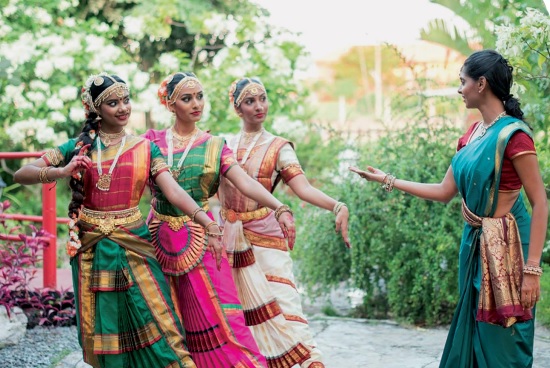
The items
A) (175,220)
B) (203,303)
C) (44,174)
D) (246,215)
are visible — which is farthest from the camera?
(246,215)

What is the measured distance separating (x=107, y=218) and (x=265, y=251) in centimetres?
109

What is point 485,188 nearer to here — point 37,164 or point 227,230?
point 227,230

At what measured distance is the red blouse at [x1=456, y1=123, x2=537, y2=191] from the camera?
11.4 feet

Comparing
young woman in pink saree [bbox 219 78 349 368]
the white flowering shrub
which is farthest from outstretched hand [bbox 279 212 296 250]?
the white flowering shrub

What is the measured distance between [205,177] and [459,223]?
2.91m

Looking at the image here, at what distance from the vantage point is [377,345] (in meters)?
6.04

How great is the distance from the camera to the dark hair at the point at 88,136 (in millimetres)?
4055

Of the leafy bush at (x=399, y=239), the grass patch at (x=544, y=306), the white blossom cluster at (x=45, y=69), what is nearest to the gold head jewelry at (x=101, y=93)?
the leafy bush at (x=399, y=239)

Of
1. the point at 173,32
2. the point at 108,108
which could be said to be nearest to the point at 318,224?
the point at 108,108

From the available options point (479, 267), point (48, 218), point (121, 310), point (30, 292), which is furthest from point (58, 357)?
point (479, 267)

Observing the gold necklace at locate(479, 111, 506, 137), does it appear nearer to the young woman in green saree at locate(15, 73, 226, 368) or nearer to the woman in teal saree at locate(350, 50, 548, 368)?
the woman in teal saree at locate(350, 50, 548, 368)

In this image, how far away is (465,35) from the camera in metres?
8.66

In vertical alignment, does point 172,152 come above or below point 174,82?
below

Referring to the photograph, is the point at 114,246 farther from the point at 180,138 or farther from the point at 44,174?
the point at 180,138
